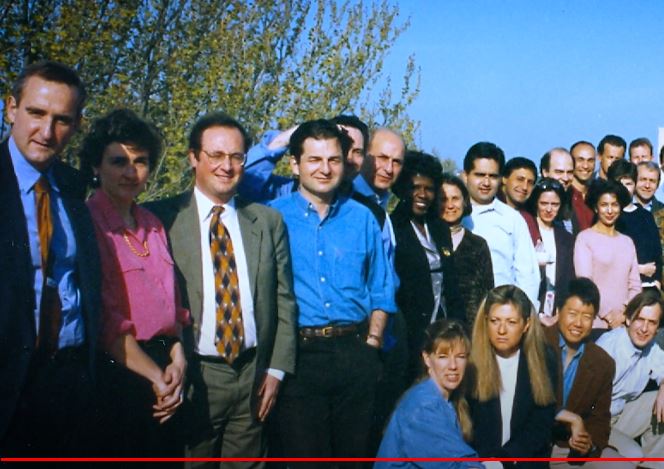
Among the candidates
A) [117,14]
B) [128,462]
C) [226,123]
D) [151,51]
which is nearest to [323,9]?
[151,51]

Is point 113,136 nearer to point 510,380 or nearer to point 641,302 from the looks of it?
point 510,380

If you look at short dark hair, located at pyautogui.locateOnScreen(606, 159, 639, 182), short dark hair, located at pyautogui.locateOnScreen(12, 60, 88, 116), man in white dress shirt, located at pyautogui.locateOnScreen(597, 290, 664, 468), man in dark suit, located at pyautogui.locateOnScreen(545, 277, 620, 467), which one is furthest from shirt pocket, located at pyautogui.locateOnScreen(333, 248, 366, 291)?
short dark hair, located at pyautogui.locateOnScreen(606, 159, 639, 182)

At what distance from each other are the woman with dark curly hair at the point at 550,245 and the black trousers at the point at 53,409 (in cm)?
288

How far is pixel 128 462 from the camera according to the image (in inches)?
120

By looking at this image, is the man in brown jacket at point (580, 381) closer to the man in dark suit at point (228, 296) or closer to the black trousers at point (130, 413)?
the man in dark suit at point (228, 296)

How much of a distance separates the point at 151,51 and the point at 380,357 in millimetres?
4503

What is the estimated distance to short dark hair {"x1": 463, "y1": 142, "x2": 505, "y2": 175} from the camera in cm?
472

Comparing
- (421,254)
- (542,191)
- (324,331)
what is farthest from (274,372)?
(542,191)

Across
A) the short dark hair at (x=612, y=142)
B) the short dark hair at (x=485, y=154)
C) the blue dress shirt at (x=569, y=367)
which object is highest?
the short dark hair at (x=612, y=142)

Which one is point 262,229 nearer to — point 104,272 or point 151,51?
point 104,272

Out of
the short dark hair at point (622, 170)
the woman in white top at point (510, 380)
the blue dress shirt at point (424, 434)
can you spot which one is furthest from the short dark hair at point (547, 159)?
the blue dress shirt at point (424, 434)

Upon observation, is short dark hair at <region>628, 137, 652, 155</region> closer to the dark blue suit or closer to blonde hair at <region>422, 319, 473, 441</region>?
blonde hair at <region>422, 319, 473, 441</region>

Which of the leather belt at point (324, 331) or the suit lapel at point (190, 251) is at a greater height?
the suit lapel at point (190, 251)

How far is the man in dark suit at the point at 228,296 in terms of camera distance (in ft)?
10.7
